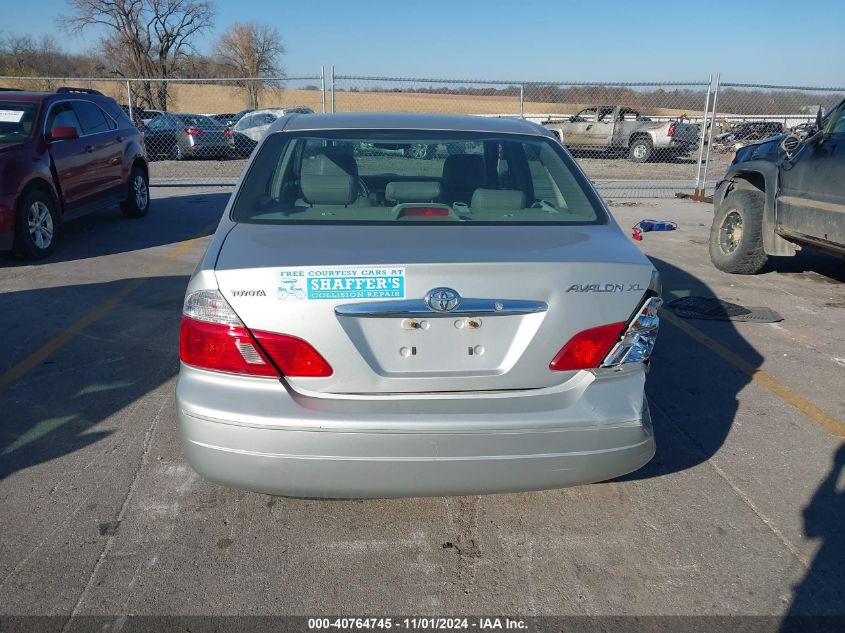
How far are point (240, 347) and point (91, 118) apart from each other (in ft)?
26.4

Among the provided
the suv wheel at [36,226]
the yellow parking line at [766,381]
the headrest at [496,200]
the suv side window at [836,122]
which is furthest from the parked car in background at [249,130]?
the headrest at [496,200]

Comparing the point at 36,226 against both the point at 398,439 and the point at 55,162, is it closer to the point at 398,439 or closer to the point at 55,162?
the point at 55,162

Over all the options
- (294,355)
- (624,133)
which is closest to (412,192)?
(294,355)

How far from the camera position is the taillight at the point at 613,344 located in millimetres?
2678

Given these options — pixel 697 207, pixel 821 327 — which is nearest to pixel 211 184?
pixel 697 207

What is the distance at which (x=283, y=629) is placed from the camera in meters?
2.53

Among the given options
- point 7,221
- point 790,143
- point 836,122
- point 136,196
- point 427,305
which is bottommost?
point 136,196

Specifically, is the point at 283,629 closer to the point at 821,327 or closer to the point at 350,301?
the point at 350,301

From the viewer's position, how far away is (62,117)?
28.4 ft

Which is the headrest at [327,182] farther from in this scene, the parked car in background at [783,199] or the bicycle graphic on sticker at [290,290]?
the parked car in background at [783,199]

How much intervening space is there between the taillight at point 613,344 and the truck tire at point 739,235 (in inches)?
217

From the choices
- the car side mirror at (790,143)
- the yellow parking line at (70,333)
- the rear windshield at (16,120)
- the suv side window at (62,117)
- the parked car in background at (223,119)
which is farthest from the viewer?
the parked car in background at (223,119)

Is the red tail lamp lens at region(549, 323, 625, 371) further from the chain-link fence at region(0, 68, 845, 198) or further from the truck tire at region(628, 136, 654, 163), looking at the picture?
the truck tire at region(628, 136, 654, 163)

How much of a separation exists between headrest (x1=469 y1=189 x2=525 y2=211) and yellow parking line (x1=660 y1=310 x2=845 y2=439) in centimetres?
226
